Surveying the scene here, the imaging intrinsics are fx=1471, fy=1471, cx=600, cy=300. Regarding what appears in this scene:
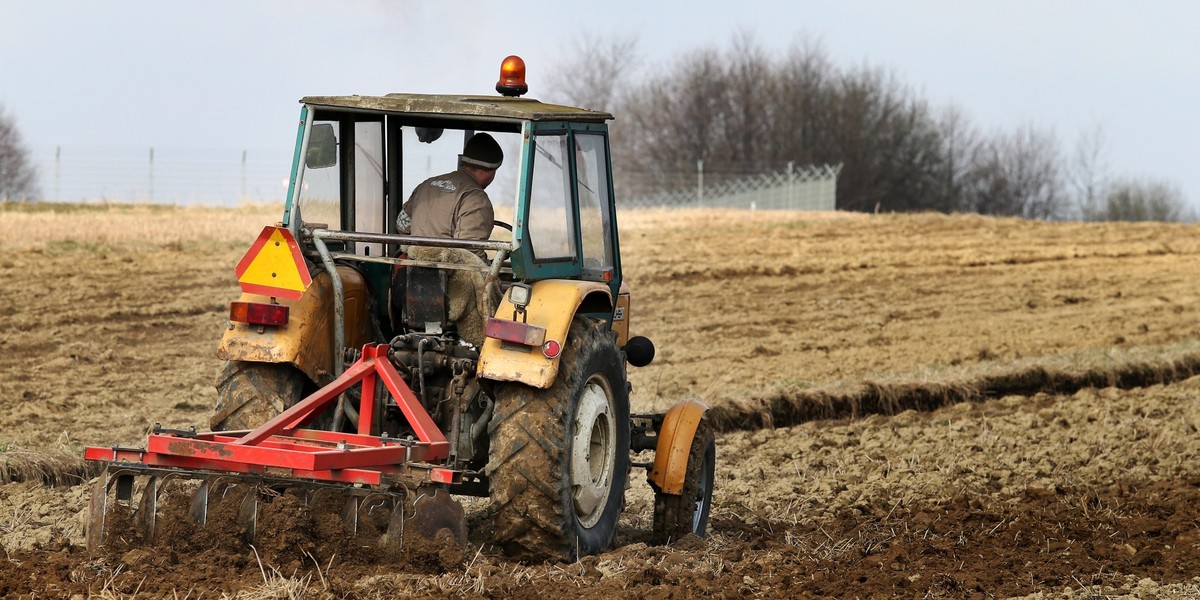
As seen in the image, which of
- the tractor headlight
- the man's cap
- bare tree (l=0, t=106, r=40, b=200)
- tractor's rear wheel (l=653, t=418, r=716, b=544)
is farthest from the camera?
bare tree (l=0, t=106, r=40, b=200)

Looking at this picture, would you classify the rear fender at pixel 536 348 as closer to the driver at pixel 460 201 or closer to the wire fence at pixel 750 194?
the driver at pixel 460 201

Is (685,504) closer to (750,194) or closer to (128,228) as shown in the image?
(128,228)

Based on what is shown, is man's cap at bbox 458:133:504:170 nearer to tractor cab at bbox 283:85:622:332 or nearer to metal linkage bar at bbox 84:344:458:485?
tractor cab at bbox 283:85:622:332

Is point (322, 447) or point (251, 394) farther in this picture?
point (251, 394)

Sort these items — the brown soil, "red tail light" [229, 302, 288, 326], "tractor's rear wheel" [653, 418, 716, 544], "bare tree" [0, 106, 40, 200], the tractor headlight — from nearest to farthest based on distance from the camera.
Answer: the brown soil < the tractor headlight < "red tail light" [229, 302, 288, 326] < "tractor's rear wheel" [653, 418, 716, 544] < "bare tree" [0, 106, 40, 200]

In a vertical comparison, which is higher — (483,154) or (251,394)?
(483,154)

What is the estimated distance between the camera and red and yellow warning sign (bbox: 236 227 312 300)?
19.8 ft

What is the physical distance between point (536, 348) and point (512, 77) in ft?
4.89

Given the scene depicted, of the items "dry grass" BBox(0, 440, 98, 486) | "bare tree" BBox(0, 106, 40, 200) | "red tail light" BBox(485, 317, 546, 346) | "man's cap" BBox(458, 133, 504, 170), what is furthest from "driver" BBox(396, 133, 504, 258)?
"bare tree" BBox(0, 106, 40, 200)

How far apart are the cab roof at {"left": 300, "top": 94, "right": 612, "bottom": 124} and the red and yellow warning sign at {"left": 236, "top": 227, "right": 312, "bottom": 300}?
617mm

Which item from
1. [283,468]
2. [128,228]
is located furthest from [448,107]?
[128,228]

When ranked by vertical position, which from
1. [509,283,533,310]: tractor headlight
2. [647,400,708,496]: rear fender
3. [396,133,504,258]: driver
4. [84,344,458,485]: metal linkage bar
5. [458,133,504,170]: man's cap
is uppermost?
[458,133,504,170]: man's cap

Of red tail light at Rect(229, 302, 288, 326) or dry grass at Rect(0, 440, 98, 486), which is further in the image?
dry grass at Rect(0, 440, 98, 486)

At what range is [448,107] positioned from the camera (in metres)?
6.03
